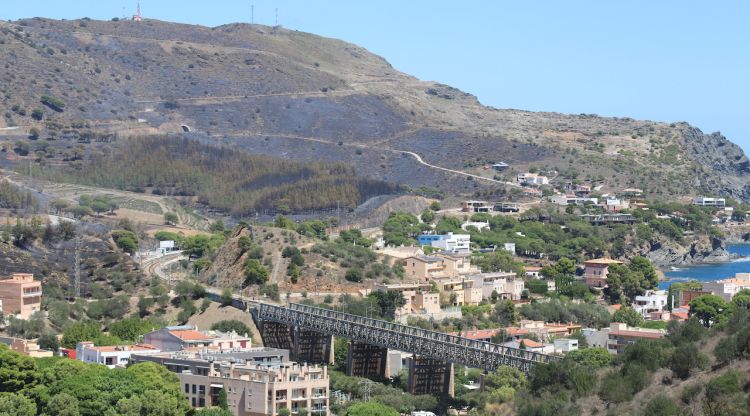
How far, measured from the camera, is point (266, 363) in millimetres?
60531

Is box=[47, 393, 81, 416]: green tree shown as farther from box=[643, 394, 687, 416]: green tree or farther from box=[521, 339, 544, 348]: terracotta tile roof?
box=[521, 339, 544, 348]: terracotta tile roof

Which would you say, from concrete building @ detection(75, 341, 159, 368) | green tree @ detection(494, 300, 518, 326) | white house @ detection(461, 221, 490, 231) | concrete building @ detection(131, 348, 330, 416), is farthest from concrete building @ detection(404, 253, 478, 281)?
concrete building @ detection(131, 348, 330, 416)

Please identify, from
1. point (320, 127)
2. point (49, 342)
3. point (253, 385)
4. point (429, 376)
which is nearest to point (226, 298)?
point (49, 342)

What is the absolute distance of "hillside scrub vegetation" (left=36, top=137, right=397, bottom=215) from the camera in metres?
140

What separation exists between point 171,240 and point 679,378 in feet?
237

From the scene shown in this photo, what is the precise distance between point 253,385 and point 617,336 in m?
21.3

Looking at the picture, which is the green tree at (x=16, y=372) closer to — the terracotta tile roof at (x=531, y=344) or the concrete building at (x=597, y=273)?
the terracotta tile roof at (x=531, y=344)

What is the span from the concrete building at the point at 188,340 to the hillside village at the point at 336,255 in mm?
155

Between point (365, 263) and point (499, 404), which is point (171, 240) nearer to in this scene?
point (365, 263)

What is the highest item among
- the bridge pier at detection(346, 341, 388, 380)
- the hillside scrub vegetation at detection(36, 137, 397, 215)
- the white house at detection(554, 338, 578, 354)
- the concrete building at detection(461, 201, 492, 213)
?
the hillside scrub vegetation at detection(36, 137, 397, 215)

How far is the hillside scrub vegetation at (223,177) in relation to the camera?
459 feet

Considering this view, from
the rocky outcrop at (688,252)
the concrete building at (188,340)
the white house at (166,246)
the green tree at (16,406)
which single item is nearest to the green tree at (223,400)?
the green tree at (16,406)

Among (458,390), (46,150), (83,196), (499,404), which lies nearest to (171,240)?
(83,196)

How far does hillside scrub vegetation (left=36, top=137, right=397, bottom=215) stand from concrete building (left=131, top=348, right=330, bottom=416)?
76.4 meters
